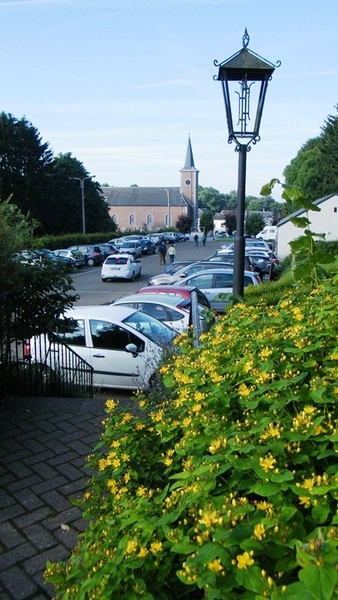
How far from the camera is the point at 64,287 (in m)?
6.48

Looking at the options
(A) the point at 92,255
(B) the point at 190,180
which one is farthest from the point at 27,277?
(B) the point at 190,180

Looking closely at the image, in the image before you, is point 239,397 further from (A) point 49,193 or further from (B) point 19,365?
(A) point 49,193

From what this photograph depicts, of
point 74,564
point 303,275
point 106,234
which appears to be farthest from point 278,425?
point 106,234

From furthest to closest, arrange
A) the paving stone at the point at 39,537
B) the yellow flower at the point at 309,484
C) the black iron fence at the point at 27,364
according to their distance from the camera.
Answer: the black iron fence at the point at 27,364 < the paving stone at the point at 39,537 < the yellow flower at the point at 309,484

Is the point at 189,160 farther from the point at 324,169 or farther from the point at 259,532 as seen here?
the point at 259,532

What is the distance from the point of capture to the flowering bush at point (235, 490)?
115 centimetres

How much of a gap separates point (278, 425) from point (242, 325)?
1.07 metres

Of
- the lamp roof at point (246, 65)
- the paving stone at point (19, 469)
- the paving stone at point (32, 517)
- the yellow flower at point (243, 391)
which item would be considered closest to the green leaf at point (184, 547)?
the yellow flower at point (243, 391)

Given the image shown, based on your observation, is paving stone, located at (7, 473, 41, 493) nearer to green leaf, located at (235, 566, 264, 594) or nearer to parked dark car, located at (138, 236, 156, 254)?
green leaf, located at (235, 566, 264, 594)

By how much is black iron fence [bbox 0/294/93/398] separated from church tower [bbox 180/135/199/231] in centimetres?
10181

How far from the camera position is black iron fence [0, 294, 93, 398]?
18.7ft

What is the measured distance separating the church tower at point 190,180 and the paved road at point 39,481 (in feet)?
341

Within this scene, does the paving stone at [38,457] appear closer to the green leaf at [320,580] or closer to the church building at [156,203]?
the green leaf at [320,580]

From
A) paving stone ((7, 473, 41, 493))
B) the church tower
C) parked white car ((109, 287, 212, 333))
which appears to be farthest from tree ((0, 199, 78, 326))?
the church tower
